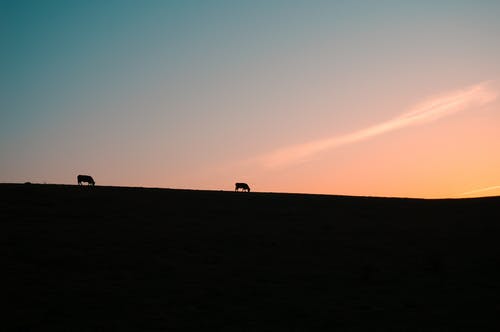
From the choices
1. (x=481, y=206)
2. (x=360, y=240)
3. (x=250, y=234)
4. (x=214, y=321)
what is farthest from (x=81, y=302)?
(x=481, y=206)

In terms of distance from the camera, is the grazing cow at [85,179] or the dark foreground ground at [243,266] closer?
the dark foreground ground at [243,266]

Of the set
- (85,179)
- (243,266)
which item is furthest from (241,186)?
(243,266)

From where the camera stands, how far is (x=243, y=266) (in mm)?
21578

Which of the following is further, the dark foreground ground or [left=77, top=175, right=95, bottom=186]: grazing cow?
[left=77, top=175, right=95, bottom=186]: grazing cow

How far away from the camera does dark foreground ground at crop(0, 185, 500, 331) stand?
1584cm

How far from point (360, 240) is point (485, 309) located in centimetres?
968

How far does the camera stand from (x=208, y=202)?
3694cm

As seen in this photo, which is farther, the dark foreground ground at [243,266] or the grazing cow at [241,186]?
the grazing cow at [241,186]

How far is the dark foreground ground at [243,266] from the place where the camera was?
1584 centimetres

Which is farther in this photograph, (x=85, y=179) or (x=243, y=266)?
(x=85, y=179)

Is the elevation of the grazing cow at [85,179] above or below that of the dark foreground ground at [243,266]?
above

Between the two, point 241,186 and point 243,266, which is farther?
point 241,186

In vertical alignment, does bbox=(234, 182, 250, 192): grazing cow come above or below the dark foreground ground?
above

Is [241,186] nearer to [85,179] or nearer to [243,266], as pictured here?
[85,179]
